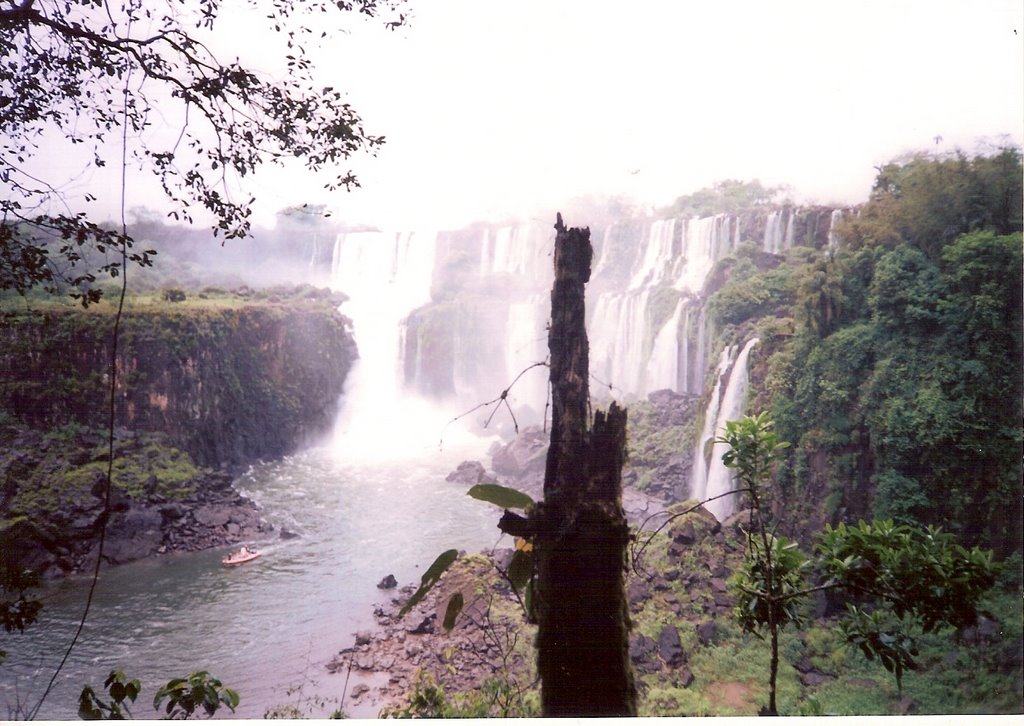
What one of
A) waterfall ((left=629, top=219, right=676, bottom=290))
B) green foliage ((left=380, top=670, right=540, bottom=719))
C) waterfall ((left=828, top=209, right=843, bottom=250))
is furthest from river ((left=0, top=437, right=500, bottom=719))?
waterfall ((left=828, top=209, right=843, bottom=250))

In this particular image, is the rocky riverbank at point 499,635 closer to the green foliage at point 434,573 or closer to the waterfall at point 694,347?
the waterfall at point 694,347

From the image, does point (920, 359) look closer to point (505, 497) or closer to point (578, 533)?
point (578, 533)

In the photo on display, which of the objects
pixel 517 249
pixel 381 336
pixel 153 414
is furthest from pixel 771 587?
pixel 153 414

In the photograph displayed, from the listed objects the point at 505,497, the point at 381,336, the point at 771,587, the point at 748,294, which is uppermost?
the point at 748,294

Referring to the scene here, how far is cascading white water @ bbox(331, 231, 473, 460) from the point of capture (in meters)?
2.84

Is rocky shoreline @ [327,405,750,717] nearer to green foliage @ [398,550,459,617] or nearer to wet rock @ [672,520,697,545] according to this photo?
wet rock @ [672,520,697,545]

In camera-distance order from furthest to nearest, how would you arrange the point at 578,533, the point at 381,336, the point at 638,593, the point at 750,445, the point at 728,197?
1. the point at 381,336
2. the point at 728,197
3. the point at 638,593
4. the point at 750,445
5. the point at 578,533

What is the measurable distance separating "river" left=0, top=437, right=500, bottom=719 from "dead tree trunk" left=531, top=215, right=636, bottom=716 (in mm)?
1076

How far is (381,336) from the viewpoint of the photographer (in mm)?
3162

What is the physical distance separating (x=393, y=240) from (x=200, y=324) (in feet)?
3.63

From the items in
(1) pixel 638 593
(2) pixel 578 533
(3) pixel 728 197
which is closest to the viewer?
(2) pixel 578 533

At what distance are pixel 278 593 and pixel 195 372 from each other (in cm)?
119

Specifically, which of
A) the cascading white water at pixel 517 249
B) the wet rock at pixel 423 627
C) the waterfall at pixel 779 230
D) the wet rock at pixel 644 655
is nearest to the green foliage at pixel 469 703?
the wet rock at pixel 423 627

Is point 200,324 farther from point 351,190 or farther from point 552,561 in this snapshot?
point 552,561
